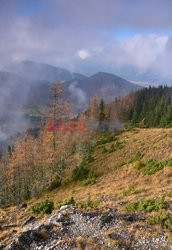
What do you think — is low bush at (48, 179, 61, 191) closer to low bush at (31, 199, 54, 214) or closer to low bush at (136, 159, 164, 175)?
low bush at (136, 159, 164, 175)

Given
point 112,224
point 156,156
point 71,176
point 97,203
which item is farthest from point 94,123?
point 112,224

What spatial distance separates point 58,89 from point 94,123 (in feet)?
108

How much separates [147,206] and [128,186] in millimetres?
7833

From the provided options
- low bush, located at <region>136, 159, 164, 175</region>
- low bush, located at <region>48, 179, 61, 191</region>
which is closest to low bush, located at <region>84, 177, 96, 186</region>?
low bush, located at <region>136, 159, 164, 175</region>

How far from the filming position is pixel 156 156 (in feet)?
91.0

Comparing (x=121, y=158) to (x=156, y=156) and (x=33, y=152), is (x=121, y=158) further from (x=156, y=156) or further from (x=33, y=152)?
(x=33, y=152)

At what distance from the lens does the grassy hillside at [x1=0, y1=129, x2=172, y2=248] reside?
13.7m

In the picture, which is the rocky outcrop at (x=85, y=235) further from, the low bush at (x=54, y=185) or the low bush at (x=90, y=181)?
the low bush at (x=54, y=185)

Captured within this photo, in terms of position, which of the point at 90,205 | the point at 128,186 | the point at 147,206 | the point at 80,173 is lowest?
the point at 80,173

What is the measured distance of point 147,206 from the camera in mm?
14656

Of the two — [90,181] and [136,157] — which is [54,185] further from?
[136,157]

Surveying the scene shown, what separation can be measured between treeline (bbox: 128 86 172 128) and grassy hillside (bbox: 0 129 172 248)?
42.3 meters

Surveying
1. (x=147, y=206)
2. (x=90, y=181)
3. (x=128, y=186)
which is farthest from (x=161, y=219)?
(x=90, y=181)

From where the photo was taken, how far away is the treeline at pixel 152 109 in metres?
85.6
